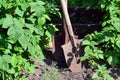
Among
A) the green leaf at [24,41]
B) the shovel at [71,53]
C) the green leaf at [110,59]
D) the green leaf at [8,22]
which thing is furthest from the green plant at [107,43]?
the green leaf at [8,22]

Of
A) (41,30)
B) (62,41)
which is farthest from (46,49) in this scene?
(41,30)

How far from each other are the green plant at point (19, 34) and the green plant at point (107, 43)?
2.08 feet

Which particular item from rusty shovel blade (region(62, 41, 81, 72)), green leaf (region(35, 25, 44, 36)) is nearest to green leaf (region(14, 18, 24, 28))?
green leaf (region(35, 25, 44, 36))

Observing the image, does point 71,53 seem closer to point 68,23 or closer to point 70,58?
point 70,58

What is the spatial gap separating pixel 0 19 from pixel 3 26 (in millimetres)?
231

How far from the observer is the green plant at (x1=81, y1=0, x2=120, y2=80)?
4.21 metres

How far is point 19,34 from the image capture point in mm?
3645

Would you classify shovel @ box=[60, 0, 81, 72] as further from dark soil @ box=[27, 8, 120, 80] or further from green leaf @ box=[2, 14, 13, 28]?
green leaf @ box=[2, 14, 13, 28]

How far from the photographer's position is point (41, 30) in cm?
399

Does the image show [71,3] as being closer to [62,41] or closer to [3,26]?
[62,41]

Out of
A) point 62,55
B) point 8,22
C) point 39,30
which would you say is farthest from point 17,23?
point 62,55

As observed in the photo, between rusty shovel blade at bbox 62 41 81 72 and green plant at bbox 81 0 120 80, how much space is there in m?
0.19

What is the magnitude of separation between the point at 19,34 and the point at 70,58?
103 centimetres

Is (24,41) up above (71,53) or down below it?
above
